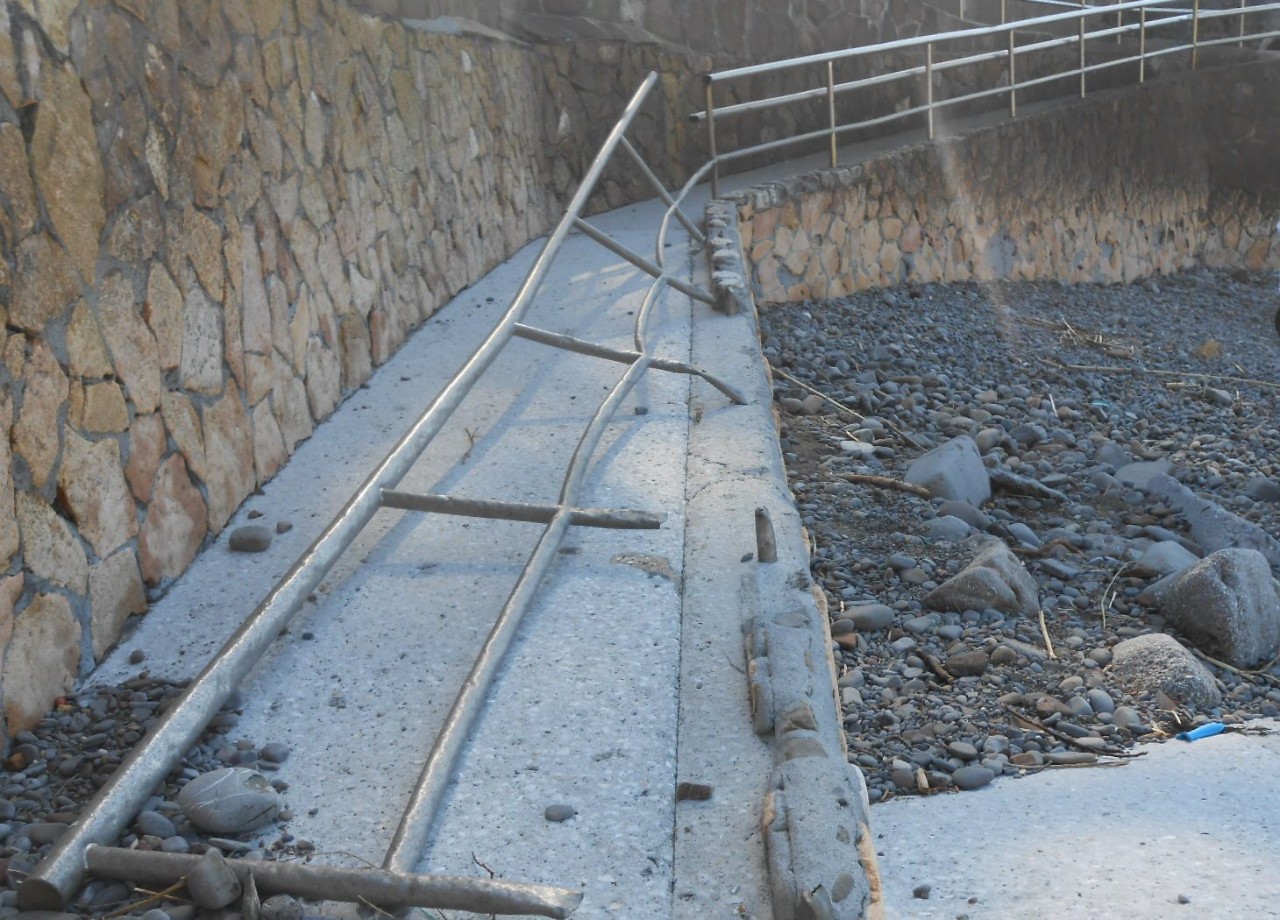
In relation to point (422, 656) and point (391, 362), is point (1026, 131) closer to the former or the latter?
point (391, 362)

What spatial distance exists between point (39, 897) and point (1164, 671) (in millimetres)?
2877

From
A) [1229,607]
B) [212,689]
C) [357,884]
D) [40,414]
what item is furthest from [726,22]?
[357,884]

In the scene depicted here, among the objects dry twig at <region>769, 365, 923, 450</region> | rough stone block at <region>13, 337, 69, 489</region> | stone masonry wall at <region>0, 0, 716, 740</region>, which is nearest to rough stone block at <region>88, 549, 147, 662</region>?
stone masonry wall at <region>0, 0, 716, 740</region>

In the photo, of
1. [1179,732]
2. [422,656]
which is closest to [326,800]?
[422,656]

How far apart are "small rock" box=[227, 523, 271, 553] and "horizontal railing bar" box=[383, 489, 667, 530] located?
33cm

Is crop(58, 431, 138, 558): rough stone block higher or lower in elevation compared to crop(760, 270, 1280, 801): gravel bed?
higher

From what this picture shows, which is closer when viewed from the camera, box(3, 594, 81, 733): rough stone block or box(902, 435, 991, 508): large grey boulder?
box(3, 594, 81, 733): rough stone block

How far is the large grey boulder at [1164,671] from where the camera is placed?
3635 mm

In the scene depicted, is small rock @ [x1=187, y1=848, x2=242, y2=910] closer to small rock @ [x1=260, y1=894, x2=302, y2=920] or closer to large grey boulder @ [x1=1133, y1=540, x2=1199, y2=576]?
small rock @ [x1=260, y1=894, x2=302, y2=920]

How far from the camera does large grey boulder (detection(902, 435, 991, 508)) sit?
200 inches

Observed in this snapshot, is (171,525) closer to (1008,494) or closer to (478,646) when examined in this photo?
(478,646)

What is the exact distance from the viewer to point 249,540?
3.27 m

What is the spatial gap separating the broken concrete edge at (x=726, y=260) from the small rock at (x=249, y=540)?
269 cm

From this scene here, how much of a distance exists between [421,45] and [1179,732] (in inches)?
163
